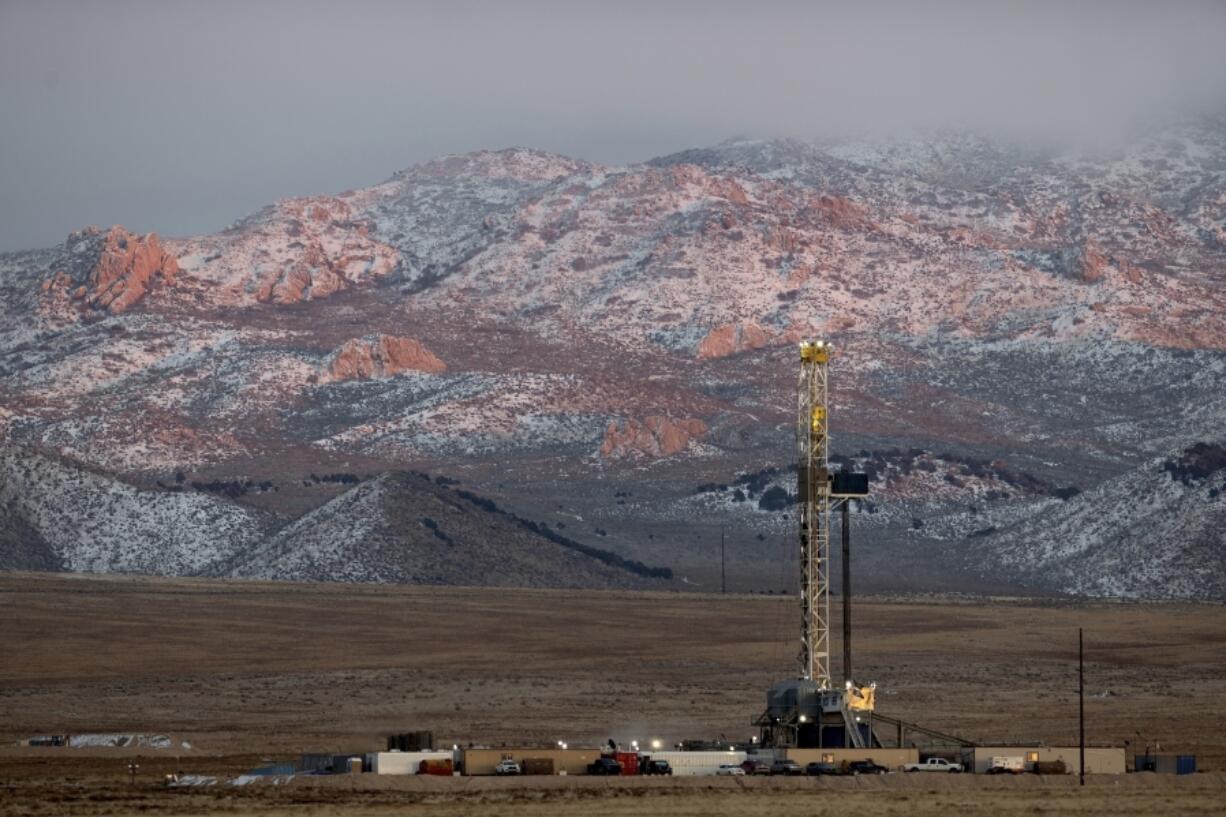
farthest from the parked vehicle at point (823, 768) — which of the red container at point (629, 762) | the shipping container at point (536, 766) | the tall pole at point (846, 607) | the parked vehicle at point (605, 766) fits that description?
the shipping container at point (536, 766)

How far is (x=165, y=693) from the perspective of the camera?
365ft

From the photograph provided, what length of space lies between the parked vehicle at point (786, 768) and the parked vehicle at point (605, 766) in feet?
14.8

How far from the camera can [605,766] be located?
74812 mm

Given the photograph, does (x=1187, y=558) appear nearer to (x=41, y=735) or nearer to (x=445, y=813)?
(x=41, y=735)

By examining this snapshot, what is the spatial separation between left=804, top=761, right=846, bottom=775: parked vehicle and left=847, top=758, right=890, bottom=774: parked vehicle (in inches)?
14.1

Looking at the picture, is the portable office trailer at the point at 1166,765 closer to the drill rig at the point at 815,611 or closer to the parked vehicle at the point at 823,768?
the drill rig at the point at 815,611

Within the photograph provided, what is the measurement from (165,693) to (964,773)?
4747cm

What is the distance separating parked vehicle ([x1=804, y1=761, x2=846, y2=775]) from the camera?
241ft

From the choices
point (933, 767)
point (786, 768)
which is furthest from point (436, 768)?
point (933, 767)

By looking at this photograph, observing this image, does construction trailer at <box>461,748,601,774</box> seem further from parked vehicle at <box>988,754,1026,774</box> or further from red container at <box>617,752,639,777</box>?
parked vehicle at <box>988,754,1026,774</box>

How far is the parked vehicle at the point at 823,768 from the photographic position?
241 ft

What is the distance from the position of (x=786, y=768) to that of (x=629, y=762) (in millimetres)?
4625

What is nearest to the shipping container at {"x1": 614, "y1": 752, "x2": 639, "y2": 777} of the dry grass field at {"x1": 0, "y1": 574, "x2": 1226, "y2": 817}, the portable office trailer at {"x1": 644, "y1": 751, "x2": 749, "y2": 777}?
the portable office trailer at {"x1": 644, "y1": 751, "x2": 749, "y2": 777}

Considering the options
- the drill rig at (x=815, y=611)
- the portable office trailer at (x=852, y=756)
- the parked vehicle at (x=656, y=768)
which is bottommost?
the parked vehicle at (x=656, y=768)
